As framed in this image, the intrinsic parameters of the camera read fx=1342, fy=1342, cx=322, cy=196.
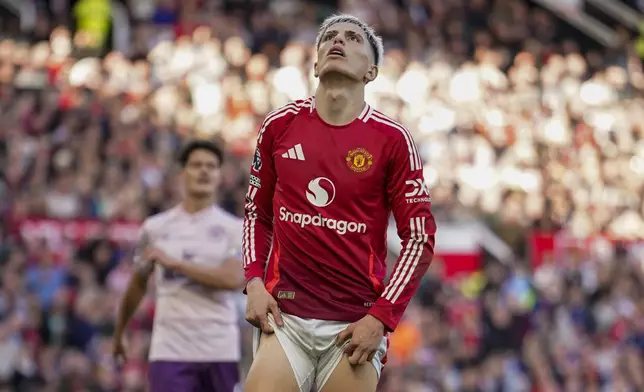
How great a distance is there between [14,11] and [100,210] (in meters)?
7.77

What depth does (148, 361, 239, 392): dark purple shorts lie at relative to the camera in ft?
25.3

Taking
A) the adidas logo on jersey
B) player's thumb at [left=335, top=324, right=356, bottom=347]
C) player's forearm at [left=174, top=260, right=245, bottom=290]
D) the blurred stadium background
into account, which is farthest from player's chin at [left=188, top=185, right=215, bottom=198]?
the blurred stadium background

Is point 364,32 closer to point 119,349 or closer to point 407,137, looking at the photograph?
point 407,137

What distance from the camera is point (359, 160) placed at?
17.9 feet

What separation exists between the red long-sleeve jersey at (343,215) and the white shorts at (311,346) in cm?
4

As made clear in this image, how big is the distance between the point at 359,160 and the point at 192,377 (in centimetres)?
277

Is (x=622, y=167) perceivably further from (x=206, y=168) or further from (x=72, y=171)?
(x=206, y=168)

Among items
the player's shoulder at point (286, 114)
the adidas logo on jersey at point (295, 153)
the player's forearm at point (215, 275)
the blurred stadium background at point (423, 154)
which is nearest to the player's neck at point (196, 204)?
the player's forearm at point (215, 275)

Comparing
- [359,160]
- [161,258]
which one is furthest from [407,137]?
[161,258]

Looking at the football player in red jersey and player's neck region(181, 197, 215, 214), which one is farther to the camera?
player's neck region(181, 197, 215, 214)

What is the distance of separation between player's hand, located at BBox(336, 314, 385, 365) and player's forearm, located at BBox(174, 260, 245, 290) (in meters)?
2.49

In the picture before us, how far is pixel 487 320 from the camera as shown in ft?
55.8

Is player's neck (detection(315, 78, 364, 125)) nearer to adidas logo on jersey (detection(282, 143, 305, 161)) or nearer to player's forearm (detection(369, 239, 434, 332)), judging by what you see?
adidas logo on jersey (detection(282, 143, 305, 161))

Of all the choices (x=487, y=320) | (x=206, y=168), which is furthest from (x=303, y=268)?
(x=487, y=320)
